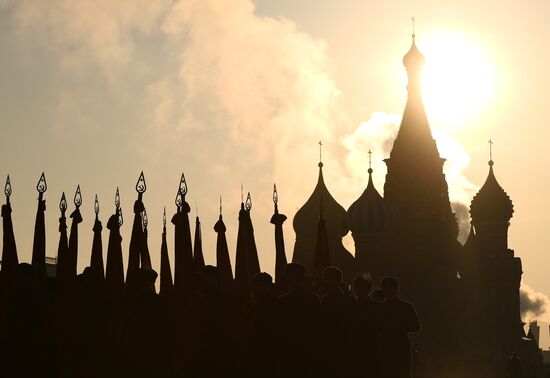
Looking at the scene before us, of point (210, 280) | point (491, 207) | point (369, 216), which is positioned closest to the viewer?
point (210, 280)

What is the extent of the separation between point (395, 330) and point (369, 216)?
58.0 m

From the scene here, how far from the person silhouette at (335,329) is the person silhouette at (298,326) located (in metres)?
0.11

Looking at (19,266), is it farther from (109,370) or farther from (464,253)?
(464,253)

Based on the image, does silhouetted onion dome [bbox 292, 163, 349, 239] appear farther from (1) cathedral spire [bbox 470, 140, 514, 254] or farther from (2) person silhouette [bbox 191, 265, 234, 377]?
(2) person silhouette [bbox 191, 265, 234, 377]

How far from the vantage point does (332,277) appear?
1191 cm

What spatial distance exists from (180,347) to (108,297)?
3.77 ft

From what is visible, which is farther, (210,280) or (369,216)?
(369,216)

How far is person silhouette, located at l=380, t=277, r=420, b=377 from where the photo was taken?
12.3 meters

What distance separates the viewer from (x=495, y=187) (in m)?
80.4

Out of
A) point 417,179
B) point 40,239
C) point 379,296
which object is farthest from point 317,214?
point 379,296

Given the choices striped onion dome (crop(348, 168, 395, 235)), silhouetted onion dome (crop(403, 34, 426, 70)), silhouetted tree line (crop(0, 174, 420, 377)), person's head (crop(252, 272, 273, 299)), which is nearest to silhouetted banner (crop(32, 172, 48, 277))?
silhouetted tree line (crop(0, 174, 420, 377))

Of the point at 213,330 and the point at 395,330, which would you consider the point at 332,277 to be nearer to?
Answer: the point at 395,330

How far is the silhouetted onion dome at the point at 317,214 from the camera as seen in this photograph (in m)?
71.5

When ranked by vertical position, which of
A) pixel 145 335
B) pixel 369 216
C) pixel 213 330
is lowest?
pixel 145 335
